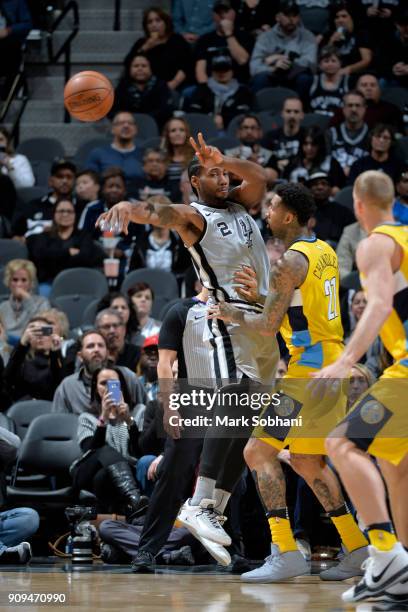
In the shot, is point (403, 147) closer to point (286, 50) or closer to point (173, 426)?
point (286, 50)

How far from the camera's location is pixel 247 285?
7000 mm

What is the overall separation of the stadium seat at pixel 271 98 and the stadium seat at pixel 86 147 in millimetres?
1972

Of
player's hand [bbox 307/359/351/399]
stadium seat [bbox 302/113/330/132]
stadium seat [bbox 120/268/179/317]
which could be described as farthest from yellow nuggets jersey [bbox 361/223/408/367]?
stadium seat [bbox 302/113/330/132]

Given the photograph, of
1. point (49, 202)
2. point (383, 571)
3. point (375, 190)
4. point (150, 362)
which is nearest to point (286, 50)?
point (49, 202)

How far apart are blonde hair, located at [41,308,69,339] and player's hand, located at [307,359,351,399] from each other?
428 cm

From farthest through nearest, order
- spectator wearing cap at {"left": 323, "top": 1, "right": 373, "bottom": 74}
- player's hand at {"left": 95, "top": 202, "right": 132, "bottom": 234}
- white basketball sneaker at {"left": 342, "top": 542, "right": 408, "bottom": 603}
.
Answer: spectator wearing cap at {"left": 323, "top": 1, "right": 373, "bottom": 74}
player's hand at {"left": 95, "top": 202, "right": 132, "bottom": 234}
white basketball sneaker at {"left": 342, "top": 542, "right": 408, "bottom": 603}

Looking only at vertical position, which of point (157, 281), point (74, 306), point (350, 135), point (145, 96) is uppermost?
point (350, 135)

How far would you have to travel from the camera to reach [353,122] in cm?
1343

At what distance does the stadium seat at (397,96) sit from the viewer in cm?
1436

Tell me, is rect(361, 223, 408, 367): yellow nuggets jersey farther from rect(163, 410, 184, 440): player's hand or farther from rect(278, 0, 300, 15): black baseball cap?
rect(278, 0, 300, 15): black baseball cap

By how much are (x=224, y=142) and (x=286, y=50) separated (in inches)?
91.6

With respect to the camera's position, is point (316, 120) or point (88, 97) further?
point (316, 120)

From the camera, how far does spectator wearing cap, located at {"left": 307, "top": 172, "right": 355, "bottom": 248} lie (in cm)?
1210

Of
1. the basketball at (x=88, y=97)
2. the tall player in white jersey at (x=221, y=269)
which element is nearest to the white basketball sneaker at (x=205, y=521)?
the tall player in white jersey at (x=221, y=269)
